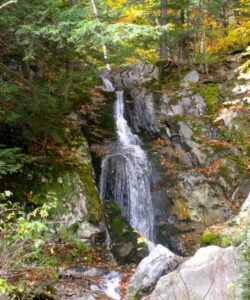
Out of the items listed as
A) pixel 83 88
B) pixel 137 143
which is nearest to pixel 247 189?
pixel 137 143

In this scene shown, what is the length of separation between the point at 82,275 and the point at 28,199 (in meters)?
2.43

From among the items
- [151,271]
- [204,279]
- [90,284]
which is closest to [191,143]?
[90,284]

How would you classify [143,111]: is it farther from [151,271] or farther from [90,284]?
[151,271]

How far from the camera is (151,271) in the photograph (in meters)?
6.25

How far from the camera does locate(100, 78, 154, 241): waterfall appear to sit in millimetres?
10719

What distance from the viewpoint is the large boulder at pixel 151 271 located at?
20.0 feet

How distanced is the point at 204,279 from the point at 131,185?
6.73m

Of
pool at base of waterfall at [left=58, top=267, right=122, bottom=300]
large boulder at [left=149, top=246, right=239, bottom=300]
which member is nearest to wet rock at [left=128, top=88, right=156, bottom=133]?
pool at base of waterfall at [left=58, top=267, right=122, bottom=300]

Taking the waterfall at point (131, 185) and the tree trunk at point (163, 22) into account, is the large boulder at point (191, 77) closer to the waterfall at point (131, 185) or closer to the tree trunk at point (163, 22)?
A: the tree trunk at point (163, 22)

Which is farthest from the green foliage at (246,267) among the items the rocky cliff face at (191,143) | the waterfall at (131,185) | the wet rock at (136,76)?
the wet rock at (136,76)

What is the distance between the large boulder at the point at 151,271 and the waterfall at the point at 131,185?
389 centimetres

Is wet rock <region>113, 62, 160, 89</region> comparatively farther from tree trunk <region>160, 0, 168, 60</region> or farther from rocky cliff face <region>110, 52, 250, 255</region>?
tree trunk <region>160, 0, 168, 60</region>

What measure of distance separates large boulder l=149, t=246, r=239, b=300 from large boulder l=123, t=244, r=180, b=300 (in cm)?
94

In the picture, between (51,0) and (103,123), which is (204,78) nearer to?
(103,123)
